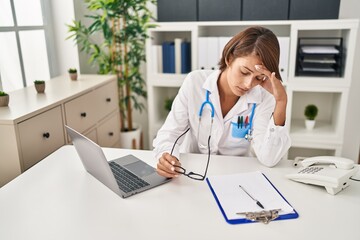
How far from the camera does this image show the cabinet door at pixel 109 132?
2.47 metres

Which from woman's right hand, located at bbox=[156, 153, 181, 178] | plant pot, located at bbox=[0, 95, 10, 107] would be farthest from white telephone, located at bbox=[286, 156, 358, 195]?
plant pot, located at bbox=[0, 95, 10, 107]

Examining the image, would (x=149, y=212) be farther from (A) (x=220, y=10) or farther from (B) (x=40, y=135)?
(A) (x=220, y=10)

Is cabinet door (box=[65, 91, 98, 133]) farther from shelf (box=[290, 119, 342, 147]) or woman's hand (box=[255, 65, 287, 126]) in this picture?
shelf (box=[290, 119, 342, 147])

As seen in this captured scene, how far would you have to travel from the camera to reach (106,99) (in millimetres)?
2541

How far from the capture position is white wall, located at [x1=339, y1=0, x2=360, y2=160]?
Result: 261 cm

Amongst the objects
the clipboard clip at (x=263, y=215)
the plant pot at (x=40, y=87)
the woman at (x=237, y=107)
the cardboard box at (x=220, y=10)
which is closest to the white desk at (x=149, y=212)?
the clipboard clip at (x=263, y=215)

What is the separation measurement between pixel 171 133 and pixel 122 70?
169cm

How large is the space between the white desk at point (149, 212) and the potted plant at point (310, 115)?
154 cm

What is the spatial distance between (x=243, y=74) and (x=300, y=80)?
1.36m

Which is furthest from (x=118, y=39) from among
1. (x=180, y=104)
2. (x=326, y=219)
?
(x=326, y=219)

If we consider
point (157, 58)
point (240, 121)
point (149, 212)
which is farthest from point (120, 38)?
point (149, 212)

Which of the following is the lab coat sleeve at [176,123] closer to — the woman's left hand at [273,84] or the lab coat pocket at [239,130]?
the lab coat pocket at [239,130]

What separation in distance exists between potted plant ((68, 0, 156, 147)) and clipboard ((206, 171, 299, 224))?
69.6 inches

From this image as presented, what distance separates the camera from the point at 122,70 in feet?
10.1
